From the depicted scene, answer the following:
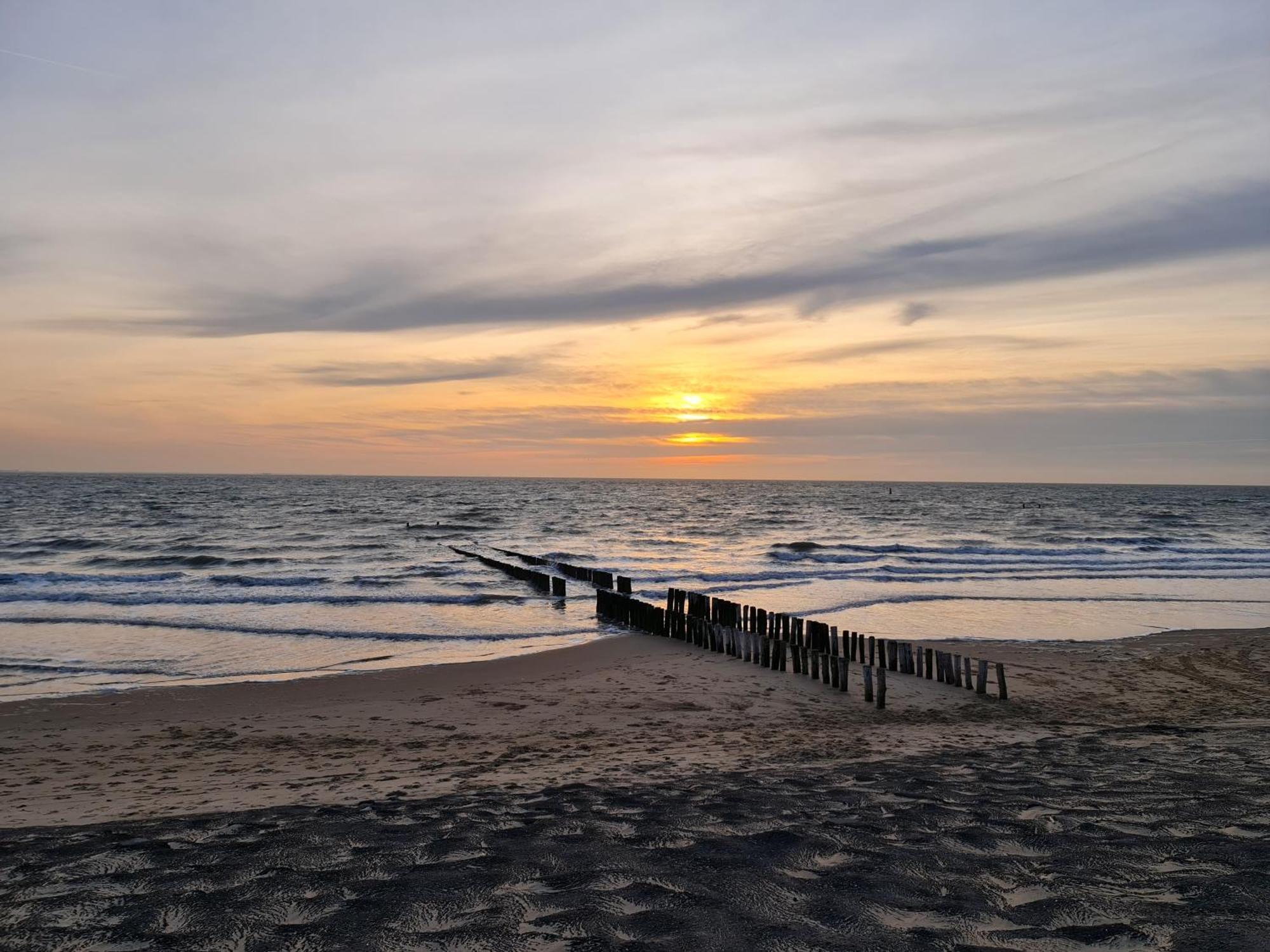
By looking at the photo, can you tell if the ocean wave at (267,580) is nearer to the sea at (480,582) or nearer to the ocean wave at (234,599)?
the sea at (480,582)

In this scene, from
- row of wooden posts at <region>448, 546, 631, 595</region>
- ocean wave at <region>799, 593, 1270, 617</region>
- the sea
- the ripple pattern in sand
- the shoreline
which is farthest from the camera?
row of wooden posts at <region>448, 546, 631, 595</region>

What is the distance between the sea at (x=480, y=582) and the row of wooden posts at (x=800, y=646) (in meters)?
1.99

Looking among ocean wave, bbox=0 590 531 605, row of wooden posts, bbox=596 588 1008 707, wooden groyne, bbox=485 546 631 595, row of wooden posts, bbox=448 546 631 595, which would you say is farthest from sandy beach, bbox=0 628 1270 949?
row of wooden posts, bbox=448 546 631 595

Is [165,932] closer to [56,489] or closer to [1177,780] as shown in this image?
[1177,780]

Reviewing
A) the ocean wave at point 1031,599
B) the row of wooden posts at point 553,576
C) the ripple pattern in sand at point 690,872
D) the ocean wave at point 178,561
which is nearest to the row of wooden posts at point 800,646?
the row of wooden posts at point 553,576

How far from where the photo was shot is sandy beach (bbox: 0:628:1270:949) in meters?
4.55

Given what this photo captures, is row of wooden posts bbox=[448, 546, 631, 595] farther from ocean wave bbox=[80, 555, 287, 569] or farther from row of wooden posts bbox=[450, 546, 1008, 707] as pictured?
ocean wave bbox=[80, 555, 287, 569]

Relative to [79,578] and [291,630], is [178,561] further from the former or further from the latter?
[291,630]

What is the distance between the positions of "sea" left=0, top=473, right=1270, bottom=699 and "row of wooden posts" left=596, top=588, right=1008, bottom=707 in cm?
199

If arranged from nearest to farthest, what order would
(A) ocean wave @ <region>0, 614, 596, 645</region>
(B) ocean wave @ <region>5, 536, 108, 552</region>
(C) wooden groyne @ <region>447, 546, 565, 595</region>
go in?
(A) ocean wave @ <region>0, 614, 596, 645</region> < (C) wooden groyne @ <region>447, 546, 565, 595</region> < (B) ocean wave @ <region>5, 536, 108, 552</region>

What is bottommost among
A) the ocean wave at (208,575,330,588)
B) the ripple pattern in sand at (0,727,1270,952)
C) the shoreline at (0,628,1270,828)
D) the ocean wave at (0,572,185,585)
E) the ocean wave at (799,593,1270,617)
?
the ocean wave at (799,593,1270,617)

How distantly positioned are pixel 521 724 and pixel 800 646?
19.2 feet

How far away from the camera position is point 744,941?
14.2 feet

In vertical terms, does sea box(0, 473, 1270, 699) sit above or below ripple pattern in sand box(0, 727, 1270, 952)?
below
